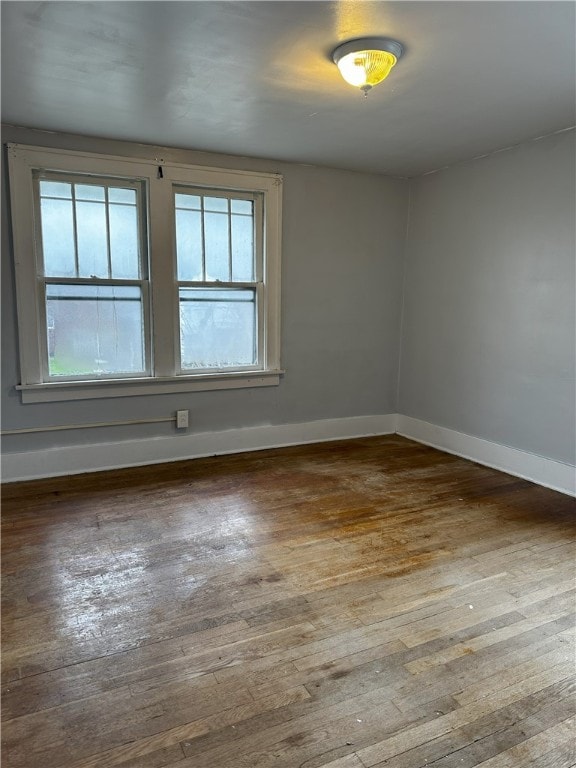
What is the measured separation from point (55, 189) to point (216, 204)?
1197 mm

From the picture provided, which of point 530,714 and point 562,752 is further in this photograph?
point 530,714

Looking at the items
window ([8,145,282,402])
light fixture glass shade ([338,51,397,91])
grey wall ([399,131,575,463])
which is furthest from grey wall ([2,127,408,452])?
light fixture glass shade ([338,51,397,91])

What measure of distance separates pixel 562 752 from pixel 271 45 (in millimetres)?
2878

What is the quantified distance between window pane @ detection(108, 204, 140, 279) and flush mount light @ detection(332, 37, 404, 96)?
2.06 metres

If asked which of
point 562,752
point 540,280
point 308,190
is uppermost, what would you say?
point 308,190

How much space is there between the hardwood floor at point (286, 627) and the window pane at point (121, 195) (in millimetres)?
2131

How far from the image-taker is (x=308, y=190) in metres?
4.38

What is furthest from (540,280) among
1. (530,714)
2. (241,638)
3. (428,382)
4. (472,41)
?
(241,638)

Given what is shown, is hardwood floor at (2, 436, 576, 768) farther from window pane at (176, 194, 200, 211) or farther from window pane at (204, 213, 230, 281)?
window pane at (176, 194, 200, 211)

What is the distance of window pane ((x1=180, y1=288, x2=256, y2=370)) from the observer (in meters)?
4.13

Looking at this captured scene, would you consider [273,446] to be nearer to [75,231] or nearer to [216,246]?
[216,246]

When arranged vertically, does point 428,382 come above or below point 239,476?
above

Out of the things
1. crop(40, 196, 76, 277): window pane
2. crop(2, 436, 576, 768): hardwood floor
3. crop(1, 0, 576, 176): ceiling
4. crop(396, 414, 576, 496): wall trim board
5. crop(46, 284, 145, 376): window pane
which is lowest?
crop(2, 436, 576, 768): hardwood floor

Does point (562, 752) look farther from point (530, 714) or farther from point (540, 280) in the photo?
point (540, 280)
